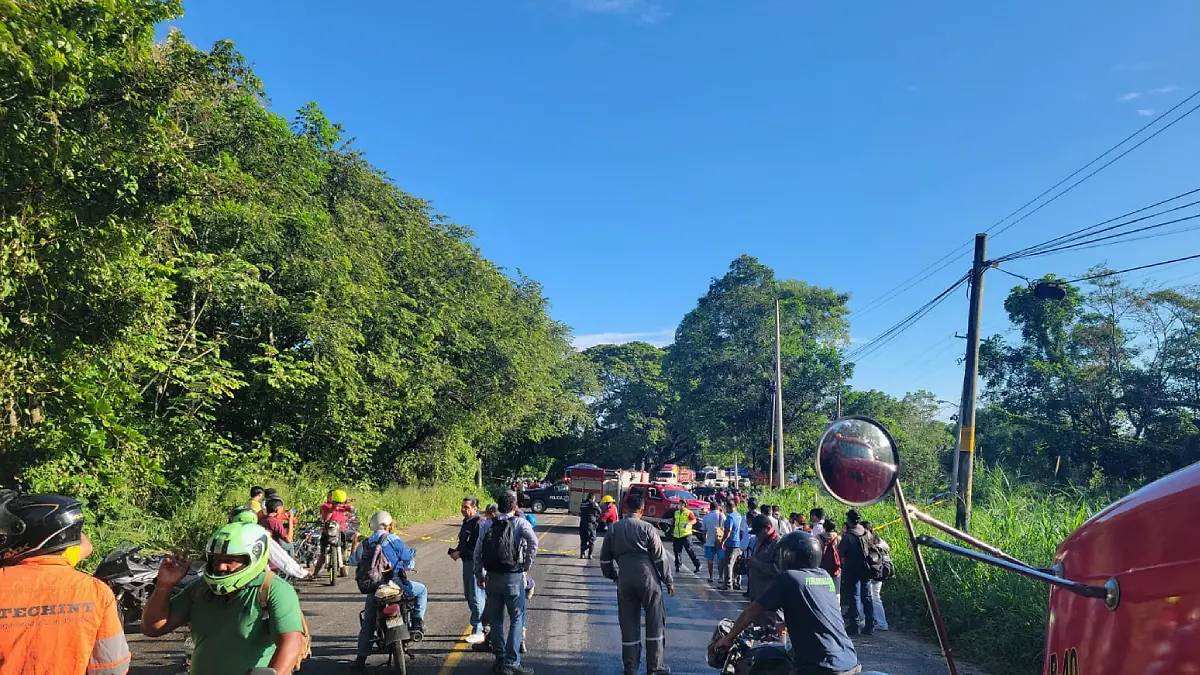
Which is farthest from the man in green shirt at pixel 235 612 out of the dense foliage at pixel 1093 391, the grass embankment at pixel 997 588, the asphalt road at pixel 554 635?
the dense foliage at pixel 1093 391

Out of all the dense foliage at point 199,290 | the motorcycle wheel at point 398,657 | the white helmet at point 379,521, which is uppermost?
the dense foliage at point 199,290

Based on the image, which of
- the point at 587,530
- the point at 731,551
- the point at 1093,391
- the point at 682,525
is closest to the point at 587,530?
the point at 587,530

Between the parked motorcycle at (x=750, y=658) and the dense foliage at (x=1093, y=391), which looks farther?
the dense foliage at (x=1093, y=391)

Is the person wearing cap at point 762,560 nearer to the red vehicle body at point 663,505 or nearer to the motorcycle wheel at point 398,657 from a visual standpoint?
the motorcycle wheel at point 398,657

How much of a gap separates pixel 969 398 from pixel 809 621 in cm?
1017

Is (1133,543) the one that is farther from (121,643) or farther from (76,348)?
(76,348)

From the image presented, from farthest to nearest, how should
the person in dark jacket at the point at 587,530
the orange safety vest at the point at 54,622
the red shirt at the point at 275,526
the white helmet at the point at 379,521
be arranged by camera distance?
1. the person in dark jacket at the point at 587,530
2. the red shirt at the point at 275,526
3. the white helmet at the point at 379,521
4. the orange safety vest at the point at 54,622

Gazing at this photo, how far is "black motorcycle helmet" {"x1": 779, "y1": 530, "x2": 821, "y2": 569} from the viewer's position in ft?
15.1

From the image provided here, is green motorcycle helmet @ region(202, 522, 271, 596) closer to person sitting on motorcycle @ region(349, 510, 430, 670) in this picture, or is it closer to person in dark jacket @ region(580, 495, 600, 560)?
person sitting on motorcycle @ region(349, 510, 430, 670)

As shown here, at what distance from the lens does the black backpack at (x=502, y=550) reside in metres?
7.25

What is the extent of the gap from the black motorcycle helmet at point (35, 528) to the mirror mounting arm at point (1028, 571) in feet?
11.1

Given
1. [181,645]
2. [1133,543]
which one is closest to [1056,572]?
[1133,543]

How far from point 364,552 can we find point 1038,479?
1367 inches

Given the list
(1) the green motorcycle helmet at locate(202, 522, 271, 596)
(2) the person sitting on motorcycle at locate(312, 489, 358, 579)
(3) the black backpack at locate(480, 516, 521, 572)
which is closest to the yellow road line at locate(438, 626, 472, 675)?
(3) the black backpack at locate(480, 516, 521, 572)
